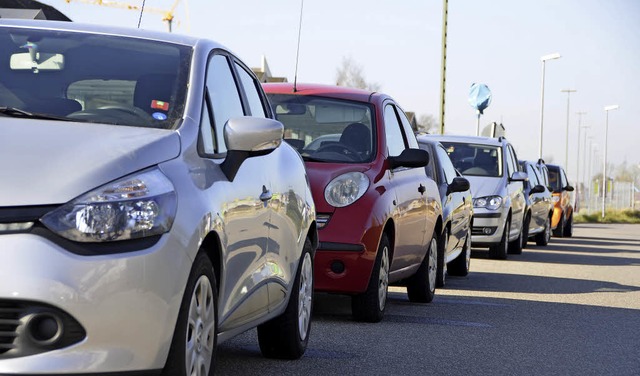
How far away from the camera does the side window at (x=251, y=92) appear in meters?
7.16

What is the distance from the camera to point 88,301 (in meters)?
4.52

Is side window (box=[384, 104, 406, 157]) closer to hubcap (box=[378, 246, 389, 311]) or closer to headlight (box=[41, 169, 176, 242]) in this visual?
hubcap (box=[378, 246, 389, 311])

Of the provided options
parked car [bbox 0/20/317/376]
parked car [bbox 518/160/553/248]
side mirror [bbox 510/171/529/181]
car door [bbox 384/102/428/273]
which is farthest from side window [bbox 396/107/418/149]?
parked car [bbox 518/160/553/248]

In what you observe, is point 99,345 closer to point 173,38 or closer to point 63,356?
point 63,356

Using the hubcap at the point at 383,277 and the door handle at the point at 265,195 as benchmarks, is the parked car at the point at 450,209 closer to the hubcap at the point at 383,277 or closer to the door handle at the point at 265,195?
the hubcap at the point at 383,277

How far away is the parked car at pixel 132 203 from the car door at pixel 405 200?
316 centimetres

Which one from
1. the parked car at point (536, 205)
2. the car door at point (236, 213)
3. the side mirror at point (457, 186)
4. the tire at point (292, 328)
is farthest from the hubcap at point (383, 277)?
the parked car at point (536, 205)

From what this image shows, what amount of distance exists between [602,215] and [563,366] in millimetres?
65236

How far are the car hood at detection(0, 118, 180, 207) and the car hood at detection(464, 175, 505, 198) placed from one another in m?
14.8

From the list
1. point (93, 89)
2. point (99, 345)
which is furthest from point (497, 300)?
point (99, 345)

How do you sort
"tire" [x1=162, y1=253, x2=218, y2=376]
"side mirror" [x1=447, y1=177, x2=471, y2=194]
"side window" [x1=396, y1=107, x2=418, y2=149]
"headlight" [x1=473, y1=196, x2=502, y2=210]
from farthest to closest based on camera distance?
1. "headlight" [x1=473, y1=196, x2=502, y2=210]
2. "side mirror" [x1=447, y1=177, x2=471, y2=194]
3. "side window" [x1=396, y1=107, x2=418, y2=149]
4. "tire" [x1=162, y1=253, x2=218, y2=376]

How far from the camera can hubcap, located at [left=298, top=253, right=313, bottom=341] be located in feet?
25.4

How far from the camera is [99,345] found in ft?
15.1

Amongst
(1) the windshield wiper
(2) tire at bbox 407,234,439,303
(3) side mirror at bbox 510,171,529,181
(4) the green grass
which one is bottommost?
(4) the green grass
